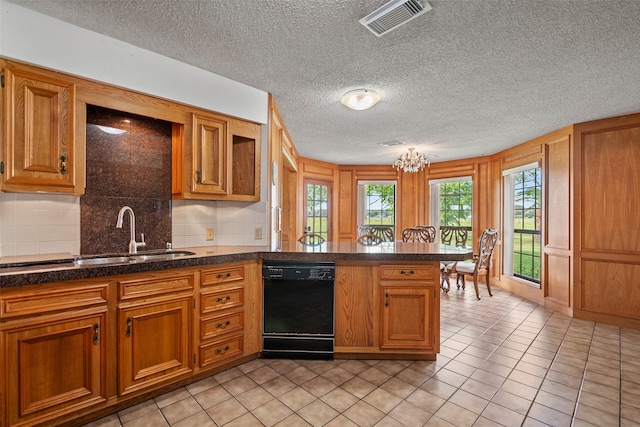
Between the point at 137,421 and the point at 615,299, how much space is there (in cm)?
476

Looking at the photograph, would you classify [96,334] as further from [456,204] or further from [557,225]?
[456,204]

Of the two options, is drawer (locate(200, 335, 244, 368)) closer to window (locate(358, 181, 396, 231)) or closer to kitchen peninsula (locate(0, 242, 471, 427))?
kitchen peninsula (locate(0, 242, 471, 427))

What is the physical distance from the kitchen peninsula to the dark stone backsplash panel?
1.21 feet

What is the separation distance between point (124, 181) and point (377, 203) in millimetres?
5175

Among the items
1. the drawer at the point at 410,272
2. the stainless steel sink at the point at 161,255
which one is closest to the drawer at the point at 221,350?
the stainless steel sink at the point at 161,255

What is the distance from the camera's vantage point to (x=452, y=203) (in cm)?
617

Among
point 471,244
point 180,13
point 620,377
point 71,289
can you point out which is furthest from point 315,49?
point 471,244

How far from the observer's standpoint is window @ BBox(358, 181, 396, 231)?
6.67 metres

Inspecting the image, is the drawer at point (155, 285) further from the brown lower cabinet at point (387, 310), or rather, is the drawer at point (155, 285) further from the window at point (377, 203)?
the window at point (377, 203)

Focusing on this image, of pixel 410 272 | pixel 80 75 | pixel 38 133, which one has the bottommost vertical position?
pixel 410 272

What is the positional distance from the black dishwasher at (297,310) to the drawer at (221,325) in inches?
8.9

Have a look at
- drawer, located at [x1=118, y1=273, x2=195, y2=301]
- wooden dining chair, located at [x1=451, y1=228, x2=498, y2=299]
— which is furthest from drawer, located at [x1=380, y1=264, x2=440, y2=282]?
wooden dining chair, located at [x1=451, y1=228, x2=498, y2=299]

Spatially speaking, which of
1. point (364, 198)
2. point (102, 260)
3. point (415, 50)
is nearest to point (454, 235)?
point (364, 198)

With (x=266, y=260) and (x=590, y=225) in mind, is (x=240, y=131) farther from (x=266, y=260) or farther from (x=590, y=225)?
(x=590, y=225)
